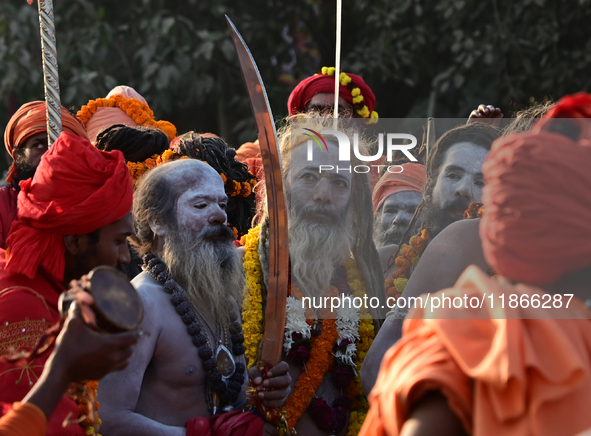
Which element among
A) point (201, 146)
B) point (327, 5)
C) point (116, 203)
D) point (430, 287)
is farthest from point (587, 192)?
point (327, 5)

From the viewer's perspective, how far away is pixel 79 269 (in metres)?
2.28

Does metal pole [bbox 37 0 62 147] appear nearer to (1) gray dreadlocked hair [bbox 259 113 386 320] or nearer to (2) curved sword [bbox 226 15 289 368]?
(2) curved sword [bbox 226 15 289 368]

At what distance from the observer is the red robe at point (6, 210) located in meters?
3.28

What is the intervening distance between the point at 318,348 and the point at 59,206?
1.26 m

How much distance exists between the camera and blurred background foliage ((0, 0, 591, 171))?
7543 mm

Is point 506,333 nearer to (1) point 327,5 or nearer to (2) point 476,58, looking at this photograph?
(2) point 476,58

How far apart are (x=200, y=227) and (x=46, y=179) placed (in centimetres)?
89

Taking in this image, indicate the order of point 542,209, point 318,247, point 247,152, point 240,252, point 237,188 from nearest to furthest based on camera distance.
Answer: point 542,209 < point 240,252 < point 318,247 < point 237,188 < point 247,152

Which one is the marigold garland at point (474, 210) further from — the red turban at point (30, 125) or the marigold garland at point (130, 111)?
the marigold garland at point (130, 111)

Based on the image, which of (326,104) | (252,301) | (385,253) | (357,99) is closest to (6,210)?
(252,301)

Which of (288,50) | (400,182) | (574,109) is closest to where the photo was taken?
(574,109)

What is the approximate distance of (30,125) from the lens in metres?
3.47

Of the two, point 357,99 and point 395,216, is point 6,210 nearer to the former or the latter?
point 395,216

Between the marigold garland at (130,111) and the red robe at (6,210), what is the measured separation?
1.20 meters
